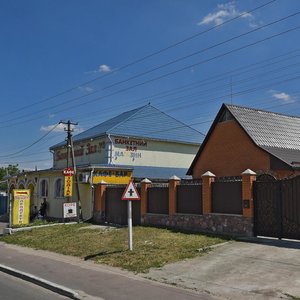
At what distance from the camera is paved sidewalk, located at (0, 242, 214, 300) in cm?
845

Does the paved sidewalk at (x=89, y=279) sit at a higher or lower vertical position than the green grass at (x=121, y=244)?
lower

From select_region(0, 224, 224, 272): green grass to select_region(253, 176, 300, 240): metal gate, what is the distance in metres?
1.58

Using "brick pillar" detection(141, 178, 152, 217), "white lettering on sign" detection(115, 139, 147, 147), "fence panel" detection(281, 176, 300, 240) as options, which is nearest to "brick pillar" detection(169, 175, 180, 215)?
"brick pillar" detection(141, 178, 152, 217)

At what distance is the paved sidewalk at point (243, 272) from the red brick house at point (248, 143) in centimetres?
931

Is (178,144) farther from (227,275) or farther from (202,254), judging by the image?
(227,275)

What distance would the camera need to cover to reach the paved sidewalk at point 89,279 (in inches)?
332

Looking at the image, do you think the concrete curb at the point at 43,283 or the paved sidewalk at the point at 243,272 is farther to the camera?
the concrete curb at the point at 43,283

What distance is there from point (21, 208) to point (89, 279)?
14.4 metres

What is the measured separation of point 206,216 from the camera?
662 inches

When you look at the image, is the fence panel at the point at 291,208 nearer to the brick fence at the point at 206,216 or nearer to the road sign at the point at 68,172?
the brick fence at the point at 206,216

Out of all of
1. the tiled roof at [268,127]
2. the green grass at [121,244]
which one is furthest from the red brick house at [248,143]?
the green grass at [121,244]

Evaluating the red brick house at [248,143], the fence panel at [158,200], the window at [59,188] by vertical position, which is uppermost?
the red brick house at [248,143]

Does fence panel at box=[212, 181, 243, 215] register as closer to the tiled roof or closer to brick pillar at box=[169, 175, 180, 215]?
brick pillar at box=[169, 175, 180, 215]

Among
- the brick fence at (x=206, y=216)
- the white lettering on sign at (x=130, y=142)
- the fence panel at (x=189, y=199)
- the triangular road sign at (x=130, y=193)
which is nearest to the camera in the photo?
the triangular road sign at (x=130, y=193)
